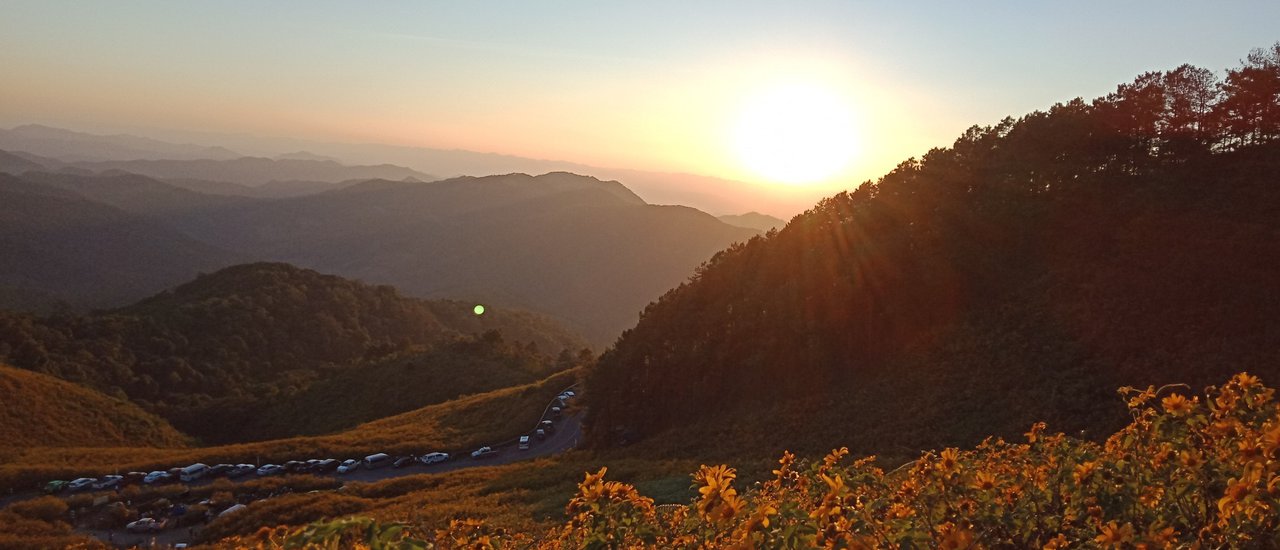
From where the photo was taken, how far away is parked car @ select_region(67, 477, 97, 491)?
30469 millimetres

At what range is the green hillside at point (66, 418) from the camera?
143ft

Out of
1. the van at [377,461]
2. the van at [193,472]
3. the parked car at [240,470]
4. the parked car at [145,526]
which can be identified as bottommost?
the parked car at [240,470]

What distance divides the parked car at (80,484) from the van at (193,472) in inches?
137

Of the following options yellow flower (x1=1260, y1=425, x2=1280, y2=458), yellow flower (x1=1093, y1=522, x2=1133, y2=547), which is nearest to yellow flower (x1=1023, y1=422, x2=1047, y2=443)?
yellow flower (x1=1093, y1=522, x2=1133, y2=547)

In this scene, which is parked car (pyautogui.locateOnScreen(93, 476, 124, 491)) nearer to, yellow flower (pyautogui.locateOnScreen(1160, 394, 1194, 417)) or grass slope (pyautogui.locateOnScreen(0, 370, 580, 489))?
grass slope (pyautogui.locateOnScreen(0, 370, 580, 489))

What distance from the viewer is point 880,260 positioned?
27.2m

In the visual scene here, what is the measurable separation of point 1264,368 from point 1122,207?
9269 millimetres

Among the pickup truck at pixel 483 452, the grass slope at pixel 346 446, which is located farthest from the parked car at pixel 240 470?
the pickup truck at pixel 483 452

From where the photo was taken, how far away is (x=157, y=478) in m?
31.9

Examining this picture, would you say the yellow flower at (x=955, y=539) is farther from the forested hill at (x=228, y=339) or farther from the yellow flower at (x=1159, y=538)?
the forested hill at (x=228, y=339)

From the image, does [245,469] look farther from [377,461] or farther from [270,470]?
[377,461]

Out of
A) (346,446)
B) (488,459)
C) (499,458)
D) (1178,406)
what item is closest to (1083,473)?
(1178,406)

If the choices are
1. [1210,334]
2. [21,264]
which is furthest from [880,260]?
[21,264]

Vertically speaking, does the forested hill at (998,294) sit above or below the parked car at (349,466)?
above
